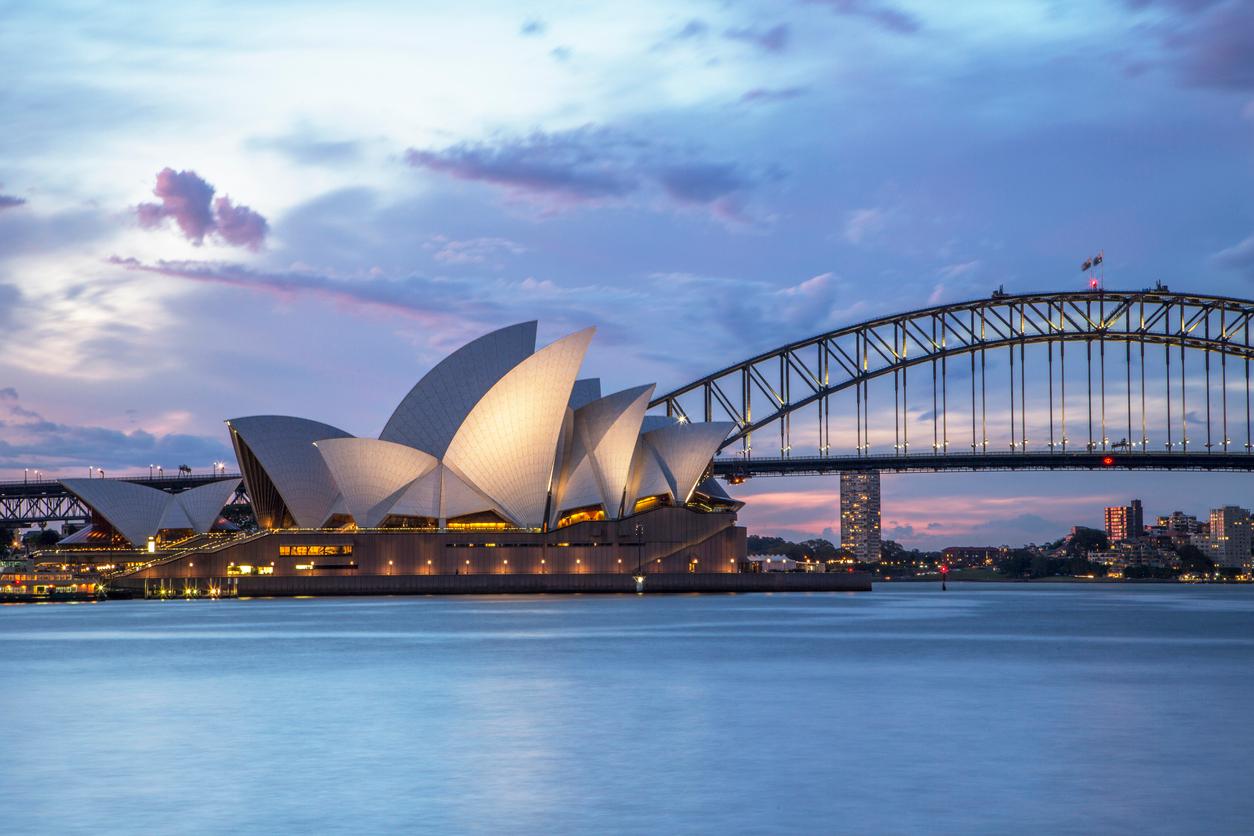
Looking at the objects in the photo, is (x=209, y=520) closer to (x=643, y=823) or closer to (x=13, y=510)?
(x=13, y=510)

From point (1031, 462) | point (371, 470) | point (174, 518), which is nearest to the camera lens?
point (371, 470)

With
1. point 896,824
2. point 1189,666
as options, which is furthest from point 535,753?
point 1189,666

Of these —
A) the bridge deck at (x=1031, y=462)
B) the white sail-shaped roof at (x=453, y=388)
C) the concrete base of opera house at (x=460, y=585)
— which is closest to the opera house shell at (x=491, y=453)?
the white sail-shaped roof at (x=453, y=388)

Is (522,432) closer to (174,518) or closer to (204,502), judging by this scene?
(204,502)

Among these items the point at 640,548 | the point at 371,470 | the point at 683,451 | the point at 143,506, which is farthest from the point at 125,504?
the point at 683,451

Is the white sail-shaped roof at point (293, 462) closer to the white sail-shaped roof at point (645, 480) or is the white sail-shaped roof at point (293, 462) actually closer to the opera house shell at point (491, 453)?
the opera house shell at point (491, 453)
